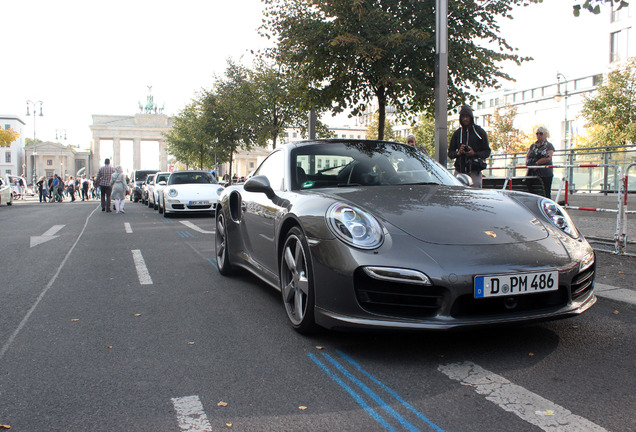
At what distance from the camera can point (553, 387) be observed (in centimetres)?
297

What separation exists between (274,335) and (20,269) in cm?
453

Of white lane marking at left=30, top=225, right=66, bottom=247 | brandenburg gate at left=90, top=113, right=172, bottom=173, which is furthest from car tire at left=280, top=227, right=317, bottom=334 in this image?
brandenburg gate at left=90, top=113, right=172, bottom=173

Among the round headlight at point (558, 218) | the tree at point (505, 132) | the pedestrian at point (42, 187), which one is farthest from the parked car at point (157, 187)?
the tree at point (505, 132)

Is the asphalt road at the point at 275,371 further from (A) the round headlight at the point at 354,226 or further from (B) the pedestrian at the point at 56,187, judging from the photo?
(B) the pedestrian at the point at 56,187

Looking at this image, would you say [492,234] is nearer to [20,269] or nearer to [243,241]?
[243,241]

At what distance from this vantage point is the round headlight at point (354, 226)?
344 centimetres

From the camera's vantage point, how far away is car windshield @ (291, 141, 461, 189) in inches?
185

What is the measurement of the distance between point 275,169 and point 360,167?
0.83 m

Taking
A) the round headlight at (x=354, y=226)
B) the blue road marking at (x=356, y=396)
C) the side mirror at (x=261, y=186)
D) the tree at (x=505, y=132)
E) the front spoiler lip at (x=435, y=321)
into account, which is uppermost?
the tree at (x=505, y=132)

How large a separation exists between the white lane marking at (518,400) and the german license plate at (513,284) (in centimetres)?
42

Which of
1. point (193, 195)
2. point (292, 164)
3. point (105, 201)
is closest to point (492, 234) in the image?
point (292, 164)

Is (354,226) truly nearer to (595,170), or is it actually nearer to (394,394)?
(394,394)

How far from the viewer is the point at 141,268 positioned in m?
7.11

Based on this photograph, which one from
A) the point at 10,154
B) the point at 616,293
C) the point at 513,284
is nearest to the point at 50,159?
the point at 10,154
